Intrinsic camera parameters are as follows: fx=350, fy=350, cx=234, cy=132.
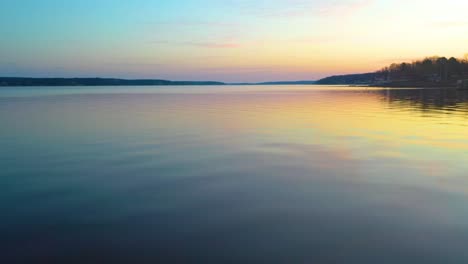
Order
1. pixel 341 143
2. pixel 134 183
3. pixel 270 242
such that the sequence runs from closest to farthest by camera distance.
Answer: pixel 270 242 → pixel 134 183 → pixel 341 143

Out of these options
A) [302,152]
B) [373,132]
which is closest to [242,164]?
[302,152]

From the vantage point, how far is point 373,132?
2469 cm

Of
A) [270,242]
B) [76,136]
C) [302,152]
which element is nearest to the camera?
[270,242]

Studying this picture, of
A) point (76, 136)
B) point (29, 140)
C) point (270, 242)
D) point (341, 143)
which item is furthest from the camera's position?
point (76, 136)

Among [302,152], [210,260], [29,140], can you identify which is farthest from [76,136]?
[210,260]

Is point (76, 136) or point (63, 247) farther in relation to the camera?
point (76, 136)

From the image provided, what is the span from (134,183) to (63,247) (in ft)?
16.2

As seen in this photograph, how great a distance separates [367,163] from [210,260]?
10.4 m

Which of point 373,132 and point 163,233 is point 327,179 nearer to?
point 163,233

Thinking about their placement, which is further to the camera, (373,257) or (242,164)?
(242,164)

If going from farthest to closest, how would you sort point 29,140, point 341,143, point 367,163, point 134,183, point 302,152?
1. point 29,140
2. point 341,143
3. point 302,152
4. point 367,163
5. point 134,183

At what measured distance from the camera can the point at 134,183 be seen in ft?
40.4

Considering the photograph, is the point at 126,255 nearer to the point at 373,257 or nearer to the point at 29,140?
the point at 373,257

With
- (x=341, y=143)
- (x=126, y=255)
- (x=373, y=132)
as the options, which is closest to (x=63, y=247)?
(x=126, y=255)
